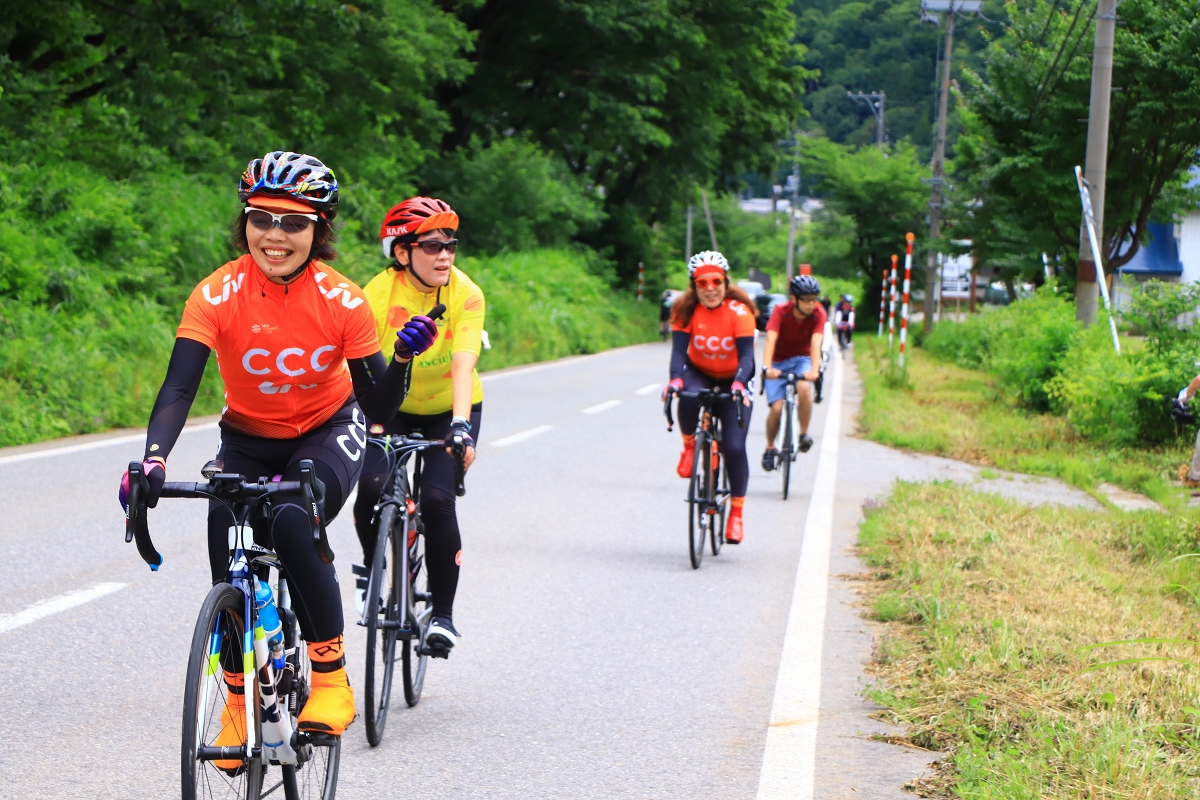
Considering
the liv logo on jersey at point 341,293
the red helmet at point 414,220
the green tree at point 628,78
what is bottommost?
the liv logo on jersey at point 341,293

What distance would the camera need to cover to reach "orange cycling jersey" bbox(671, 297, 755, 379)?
8.38 m

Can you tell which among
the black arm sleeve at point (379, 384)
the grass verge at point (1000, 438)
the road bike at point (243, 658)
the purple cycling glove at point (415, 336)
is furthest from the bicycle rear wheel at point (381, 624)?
the grass verge at point (1000, 438)

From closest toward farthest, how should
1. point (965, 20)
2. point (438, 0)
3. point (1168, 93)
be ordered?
point (1168, 93) < point (438, 0) < point (965, 20)

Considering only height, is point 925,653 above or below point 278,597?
below

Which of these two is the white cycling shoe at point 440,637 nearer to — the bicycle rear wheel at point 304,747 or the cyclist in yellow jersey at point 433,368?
the cyclist in yellow jersey at point 433,368

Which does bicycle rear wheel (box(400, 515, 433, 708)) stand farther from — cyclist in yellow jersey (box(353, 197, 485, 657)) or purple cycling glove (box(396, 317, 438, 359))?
purple cycling glove (box(396, 317, 438, 359))

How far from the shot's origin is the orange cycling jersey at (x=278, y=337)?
3592 millimetres

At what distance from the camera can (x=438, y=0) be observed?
32.0 metres

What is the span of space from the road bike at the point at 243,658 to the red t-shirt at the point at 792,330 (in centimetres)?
826

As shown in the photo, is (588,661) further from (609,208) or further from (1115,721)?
(609,208)

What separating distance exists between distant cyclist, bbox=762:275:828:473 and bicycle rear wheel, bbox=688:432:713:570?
290 cm

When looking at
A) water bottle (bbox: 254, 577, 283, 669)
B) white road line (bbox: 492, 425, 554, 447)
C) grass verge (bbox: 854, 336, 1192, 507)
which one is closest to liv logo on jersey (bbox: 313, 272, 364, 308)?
water bottle (bbox: 254, 577, 283, 669)

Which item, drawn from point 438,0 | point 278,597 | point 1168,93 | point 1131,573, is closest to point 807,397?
point 1131,573

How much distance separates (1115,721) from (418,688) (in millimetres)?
2436
